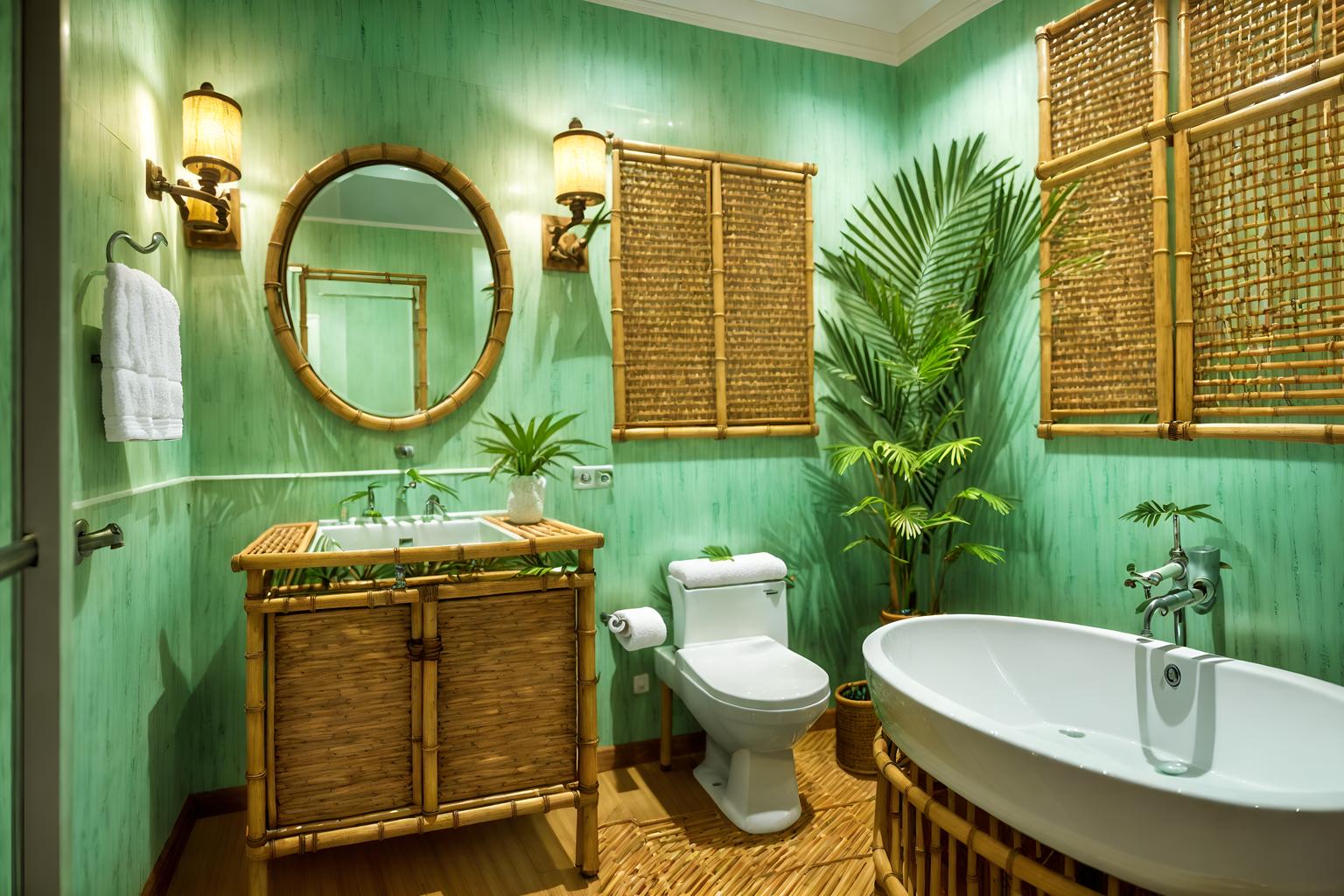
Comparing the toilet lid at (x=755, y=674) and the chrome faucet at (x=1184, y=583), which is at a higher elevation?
the chrome faucet at (x=1184, y=583)

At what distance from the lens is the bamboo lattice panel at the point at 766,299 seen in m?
2.97

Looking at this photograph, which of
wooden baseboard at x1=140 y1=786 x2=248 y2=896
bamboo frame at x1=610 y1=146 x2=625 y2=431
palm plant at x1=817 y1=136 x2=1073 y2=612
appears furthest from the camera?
bamboo frame at x1=610 y1=146 x2=625 y2=431

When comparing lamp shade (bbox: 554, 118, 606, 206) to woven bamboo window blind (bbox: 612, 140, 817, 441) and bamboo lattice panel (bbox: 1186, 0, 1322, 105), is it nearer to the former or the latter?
woven bamboo window blind (bbox: 612, 140, 817, 441)

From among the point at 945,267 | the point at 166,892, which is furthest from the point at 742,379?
the point at 166,892

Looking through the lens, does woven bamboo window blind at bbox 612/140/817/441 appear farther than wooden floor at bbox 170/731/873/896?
Yes

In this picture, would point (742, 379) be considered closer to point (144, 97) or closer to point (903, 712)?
point (903, 712)

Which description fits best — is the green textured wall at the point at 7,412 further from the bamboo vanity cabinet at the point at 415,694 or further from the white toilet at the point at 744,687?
the white toilet at the point at 744,687

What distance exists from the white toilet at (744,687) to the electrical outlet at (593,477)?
393 millimetres

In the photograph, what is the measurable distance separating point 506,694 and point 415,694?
0.24m

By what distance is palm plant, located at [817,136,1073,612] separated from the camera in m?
2.67

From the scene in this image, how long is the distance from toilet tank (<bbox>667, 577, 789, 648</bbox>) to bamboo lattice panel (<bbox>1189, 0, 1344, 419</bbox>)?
1.45m

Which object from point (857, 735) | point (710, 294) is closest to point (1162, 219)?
point (710, 294)

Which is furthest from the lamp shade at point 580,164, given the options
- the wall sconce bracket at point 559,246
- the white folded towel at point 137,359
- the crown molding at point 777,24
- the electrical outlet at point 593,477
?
the white folded towel at point 137,359

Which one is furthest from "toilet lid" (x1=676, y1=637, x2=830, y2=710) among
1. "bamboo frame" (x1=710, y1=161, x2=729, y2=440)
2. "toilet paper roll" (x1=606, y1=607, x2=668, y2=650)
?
"bamboo frame" (x1=710, y1=161, x2=729, y2=440)
